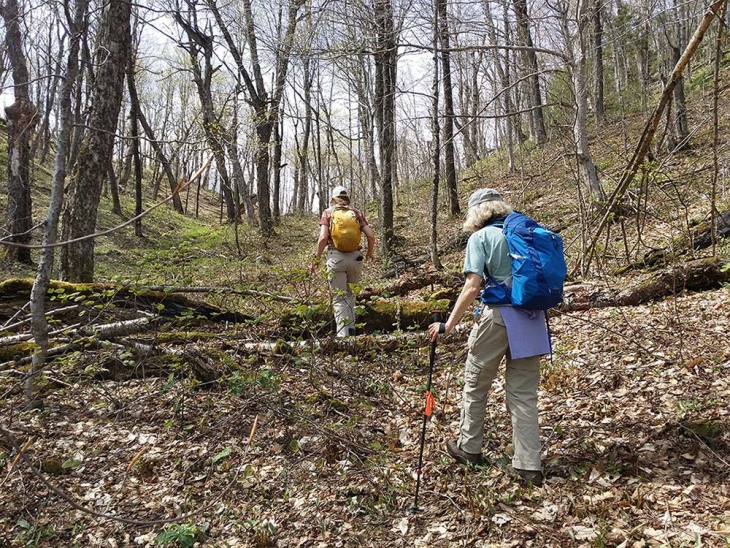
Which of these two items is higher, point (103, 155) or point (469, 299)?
point (103, 155)

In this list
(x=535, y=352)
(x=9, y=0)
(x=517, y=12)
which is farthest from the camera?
(x=9, y=0)

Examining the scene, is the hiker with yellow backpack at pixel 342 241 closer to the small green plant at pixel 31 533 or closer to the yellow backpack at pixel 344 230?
the yellow backpack at pixel 344 230

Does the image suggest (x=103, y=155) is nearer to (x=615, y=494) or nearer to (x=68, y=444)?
(x=68, y=444)

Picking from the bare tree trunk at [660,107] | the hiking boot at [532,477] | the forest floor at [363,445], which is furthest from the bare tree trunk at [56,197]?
the bare tree trunk at [660,107]

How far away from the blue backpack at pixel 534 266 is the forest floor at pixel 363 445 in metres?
1.36

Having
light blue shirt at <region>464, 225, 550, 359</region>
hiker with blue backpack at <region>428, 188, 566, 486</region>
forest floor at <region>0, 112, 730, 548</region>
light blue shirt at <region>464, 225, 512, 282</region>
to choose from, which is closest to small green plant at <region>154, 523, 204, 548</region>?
forest floor at <region>0, 112, 730, 548</region>

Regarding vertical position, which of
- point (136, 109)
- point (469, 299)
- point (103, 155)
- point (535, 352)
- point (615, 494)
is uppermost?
point (136, 109)

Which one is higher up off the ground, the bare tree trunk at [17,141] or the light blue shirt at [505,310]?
the bare tree trunk at [17,141]

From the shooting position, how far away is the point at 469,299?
3.21 meters

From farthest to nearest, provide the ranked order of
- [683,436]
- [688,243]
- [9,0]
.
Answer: [9,0] < [688,243] < [683,436]

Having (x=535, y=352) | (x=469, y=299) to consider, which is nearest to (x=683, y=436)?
(x=535, y=352)

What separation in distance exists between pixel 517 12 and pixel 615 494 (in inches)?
328

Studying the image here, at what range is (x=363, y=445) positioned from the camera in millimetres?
3930

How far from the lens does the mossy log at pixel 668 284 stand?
5.80m
